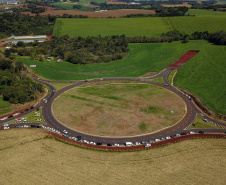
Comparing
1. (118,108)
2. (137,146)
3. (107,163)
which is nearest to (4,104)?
(118,108)

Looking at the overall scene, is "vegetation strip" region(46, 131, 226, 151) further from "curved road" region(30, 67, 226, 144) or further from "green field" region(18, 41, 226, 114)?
"green field" region(18, 41, 226, 114)

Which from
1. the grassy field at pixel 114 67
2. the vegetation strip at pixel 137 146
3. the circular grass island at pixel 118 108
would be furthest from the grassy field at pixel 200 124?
the grassy field at pixel 114 67

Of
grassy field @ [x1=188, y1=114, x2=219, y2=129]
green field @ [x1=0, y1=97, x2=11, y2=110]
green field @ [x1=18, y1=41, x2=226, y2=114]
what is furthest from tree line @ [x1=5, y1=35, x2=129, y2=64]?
grassy field @ [x1=188, y1=114, x2=219, y2=129]

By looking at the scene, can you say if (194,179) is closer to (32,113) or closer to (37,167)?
(37,167)

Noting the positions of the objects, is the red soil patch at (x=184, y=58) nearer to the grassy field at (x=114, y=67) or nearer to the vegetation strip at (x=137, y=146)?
the grassy field at (x=114, y=67)

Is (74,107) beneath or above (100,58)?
beneath

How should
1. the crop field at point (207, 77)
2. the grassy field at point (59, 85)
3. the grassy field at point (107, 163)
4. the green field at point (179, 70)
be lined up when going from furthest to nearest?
the grassy field at point (59, 85) → the green field at point (179, 70) → the crop field at point (207, 77) → the grassy field at point (107, 163)

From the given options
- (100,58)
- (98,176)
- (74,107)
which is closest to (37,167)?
(98,176)
